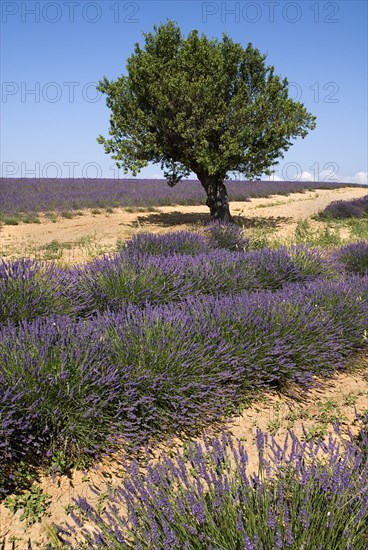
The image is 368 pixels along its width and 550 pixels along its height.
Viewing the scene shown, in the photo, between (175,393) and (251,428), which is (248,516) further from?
(251,428)

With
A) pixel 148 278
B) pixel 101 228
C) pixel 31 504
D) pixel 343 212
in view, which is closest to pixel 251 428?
pixel 31 504

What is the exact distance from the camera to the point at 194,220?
1522 centimetres

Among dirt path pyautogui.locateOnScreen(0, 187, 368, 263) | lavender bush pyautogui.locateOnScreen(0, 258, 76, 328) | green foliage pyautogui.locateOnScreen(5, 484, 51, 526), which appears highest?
dirt path pyautogui.locateOnScreen(0, 187, 368, 263)

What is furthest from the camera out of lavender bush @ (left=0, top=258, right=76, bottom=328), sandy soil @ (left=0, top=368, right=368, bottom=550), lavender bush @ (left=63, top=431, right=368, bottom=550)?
lavender bush @ (left=0, top=258, right=76, bottom=328)

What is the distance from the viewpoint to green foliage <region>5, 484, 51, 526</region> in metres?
2.50

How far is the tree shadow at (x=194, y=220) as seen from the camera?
14.1 meters

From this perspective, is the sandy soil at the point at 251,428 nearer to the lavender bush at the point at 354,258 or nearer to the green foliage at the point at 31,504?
the green foliage at the point at 31,504

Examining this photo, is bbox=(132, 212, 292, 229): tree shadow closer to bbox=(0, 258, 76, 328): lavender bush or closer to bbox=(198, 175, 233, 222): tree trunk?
bbox=(198, 175, 233, 222): tree trunk

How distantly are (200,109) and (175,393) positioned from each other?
35.2ft

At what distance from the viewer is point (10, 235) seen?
1291cm

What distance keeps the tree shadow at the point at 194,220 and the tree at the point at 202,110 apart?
0.88m

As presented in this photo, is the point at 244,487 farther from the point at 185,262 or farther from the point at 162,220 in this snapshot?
the point at 162,220

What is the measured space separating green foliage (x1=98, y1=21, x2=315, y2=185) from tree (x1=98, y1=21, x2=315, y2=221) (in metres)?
0.03

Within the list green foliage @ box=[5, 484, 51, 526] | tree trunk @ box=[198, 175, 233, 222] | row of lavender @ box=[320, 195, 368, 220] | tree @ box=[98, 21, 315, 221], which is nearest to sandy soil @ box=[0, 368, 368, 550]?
green foliage @ box=[5, 484, 51, 526]
